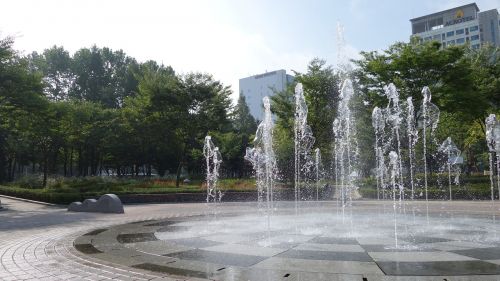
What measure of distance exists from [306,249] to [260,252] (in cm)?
91

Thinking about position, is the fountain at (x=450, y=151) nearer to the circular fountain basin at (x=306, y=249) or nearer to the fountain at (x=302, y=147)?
the fountain at (x=302, y=147)

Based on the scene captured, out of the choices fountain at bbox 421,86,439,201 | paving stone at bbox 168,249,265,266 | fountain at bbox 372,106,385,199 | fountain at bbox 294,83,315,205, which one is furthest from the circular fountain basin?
fountain at bbox 372,106,385,199

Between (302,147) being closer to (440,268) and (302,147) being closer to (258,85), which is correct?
(440,268)

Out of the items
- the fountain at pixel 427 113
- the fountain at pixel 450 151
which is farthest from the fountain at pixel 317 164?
the fountain at pixel 450 151

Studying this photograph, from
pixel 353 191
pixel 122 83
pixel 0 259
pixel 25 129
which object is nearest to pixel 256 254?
pixel 0 259

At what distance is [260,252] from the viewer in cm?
724

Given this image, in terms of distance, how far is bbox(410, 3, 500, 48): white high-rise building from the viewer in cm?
10112

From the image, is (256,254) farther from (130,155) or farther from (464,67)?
(130,155)

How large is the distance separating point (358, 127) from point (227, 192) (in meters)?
11.9

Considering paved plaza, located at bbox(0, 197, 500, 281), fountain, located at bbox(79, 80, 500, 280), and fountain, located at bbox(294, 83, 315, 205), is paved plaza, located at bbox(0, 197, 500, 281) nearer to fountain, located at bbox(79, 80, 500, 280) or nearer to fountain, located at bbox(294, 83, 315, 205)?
fountain, located at bbox(79, 80, 500, 280)

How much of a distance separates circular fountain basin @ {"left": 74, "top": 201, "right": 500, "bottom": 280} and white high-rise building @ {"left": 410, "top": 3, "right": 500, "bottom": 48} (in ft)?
329

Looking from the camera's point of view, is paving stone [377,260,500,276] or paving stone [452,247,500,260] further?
paving stone [452,247,500,260]

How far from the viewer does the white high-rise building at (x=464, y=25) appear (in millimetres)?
101125

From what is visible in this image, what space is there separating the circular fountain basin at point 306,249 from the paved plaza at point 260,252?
1 centimetres
